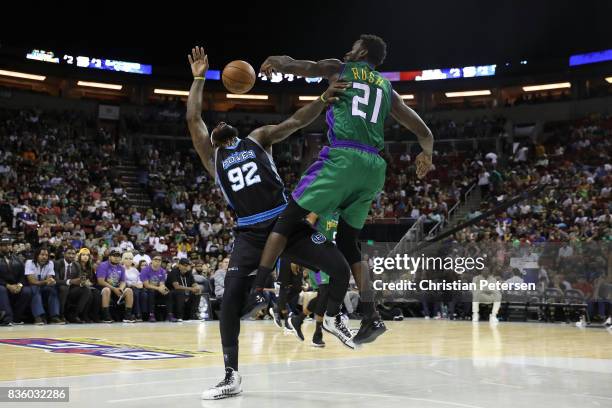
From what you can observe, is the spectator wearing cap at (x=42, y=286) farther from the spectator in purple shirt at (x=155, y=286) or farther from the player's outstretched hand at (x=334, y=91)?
the player's outstretched hand at (x=334, y=91)

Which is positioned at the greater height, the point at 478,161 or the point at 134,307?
the point at 478,161

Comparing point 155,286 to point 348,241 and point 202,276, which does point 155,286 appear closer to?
point 202,276

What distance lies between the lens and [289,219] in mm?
4734

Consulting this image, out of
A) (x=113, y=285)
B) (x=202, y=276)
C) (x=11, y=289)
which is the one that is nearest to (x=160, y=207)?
(x=202, y=276)

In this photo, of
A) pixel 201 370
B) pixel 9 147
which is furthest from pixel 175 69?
pixel 201 370

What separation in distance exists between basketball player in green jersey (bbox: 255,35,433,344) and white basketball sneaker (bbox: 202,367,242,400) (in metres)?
0.57

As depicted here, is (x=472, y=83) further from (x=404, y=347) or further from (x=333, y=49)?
(x=404, y=347)

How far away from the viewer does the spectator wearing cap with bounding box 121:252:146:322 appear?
534 inches

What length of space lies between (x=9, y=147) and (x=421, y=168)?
19778mm

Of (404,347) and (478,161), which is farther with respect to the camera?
(478,161)

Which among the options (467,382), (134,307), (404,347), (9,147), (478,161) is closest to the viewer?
(467,382)

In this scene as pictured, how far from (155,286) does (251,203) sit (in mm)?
9480

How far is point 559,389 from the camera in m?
4.87

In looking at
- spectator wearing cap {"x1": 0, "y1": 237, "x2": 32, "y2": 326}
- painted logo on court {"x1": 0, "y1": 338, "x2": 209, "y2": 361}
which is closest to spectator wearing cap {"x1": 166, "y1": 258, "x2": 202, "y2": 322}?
spectator wearing cap {"x1": 0, "y1": 237, "x2": 32, "y2": 326}
